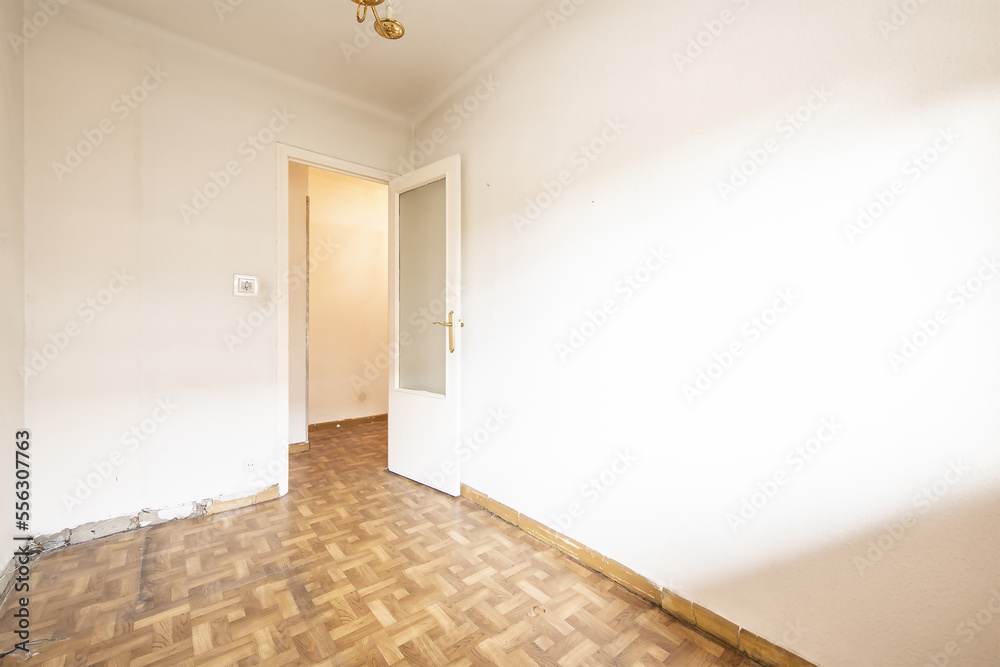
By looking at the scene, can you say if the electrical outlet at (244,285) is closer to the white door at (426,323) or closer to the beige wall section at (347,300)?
the white door at (426,323)

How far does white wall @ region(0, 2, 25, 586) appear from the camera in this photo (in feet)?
6.18

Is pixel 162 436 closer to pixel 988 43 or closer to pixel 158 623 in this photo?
pixel 158 623

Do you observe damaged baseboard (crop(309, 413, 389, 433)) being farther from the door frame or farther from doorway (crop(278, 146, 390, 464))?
the door frame

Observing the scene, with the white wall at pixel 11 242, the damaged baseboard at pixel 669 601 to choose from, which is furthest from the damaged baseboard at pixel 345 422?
the damaged baseboard at pixel 669 601

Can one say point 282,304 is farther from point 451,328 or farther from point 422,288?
point 451,328

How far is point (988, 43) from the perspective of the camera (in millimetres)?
1100

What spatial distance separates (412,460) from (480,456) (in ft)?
2.28

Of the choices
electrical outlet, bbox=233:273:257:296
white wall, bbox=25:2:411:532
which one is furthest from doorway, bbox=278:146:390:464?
electrical outlet, bbox=233:273:257:296

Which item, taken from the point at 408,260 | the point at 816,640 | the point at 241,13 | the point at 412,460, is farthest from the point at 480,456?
the point at 241,13

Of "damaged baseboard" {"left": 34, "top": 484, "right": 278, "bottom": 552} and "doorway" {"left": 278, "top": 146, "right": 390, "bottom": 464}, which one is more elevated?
"doorway" {"left": 278, "top": 146, "right": 390, "bottom": 464}

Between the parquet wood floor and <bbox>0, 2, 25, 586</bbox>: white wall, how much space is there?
1.90 ft

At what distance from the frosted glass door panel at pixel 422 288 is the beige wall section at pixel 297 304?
4.23 feet

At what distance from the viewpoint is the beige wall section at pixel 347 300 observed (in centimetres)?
457

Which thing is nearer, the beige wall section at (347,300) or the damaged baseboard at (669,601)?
the damaged baseboard at (669,601)
